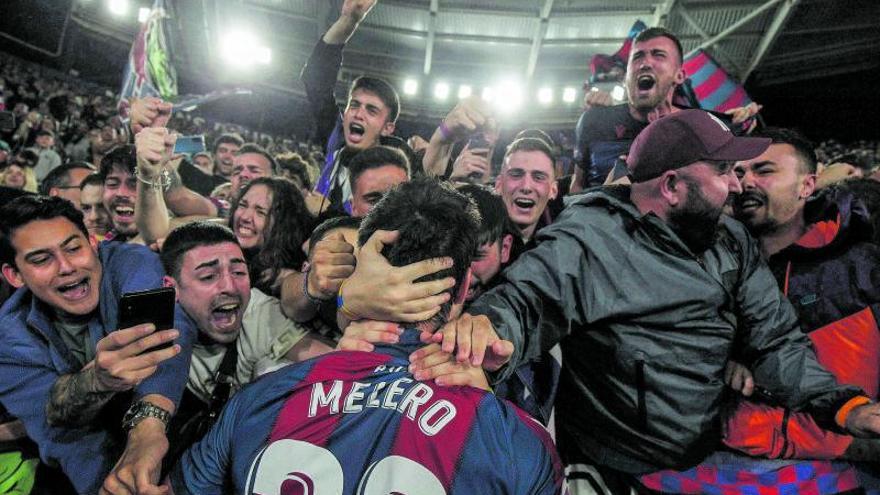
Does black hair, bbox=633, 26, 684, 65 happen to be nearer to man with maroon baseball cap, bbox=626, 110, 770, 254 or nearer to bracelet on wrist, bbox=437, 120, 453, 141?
man with maroon baseball cap, bbox=626, 110, 770, 254

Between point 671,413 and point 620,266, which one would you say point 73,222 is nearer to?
point 620,266

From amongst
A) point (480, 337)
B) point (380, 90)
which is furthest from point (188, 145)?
point (480, 337)

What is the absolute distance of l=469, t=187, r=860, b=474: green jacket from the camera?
194 centimetres

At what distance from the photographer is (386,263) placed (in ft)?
4.71

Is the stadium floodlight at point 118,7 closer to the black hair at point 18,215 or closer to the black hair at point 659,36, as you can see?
the black hair at point 18,215

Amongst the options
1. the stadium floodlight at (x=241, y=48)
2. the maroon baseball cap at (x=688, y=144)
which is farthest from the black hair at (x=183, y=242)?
the stadium floodlight at (x=241, y=48)

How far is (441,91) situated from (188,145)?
14.3 metres

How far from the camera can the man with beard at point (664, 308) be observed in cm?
194

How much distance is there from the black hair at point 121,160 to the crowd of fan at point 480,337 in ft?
2.10

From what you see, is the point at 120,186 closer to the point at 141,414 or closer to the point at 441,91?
the point at 141,414

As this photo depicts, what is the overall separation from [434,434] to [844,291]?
2.09 metres

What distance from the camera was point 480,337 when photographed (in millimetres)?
1465

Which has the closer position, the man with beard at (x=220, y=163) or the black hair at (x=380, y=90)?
the black hair at (x=380, y=90)

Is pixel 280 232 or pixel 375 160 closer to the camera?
pixel 375 160
